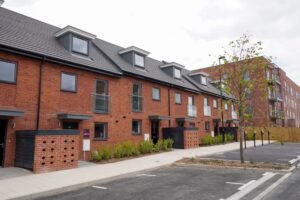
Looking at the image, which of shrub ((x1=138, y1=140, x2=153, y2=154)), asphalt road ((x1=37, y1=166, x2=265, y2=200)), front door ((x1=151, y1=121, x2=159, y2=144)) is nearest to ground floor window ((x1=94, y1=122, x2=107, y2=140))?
shrub ((x1=138, y1=140, x2=153, y2=154))

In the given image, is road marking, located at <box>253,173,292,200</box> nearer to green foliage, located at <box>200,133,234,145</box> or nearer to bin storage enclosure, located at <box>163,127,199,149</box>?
bin storage enclosure, located at <box>163,127,199,149</box>

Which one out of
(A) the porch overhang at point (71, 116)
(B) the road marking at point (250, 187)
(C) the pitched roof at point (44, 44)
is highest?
(C) the pitched roof at point (44, 44)

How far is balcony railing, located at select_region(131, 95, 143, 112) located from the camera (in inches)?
673

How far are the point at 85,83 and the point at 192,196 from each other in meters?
9.82

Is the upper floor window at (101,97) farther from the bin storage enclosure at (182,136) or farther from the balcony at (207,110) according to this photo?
the balcony at (207,110)

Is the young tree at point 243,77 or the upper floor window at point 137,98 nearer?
the young tree at point 243,77

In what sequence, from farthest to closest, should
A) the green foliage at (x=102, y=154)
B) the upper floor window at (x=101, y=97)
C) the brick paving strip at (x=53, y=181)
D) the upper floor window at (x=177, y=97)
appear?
1. the upper floor window at (x=177, y=97)
2. the upper floor window at (x=101, y=97)
3. the green foliage at (x=102, y=154)
4. the brick paving strip at (x=53, y=181)

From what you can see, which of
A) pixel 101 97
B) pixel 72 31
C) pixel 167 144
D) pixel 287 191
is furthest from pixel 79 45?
pixel 287 191

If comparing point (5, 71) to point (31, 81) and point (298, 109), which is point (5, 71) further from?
point (298, 109)

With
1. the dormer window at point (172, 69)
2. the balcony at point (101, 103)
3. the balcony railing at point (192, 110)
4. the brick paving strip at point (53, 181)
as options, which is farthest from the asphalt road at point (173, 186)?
the dormer window at point (172, 69)

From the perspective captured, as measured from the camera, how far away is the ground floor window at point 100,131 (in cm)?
1465

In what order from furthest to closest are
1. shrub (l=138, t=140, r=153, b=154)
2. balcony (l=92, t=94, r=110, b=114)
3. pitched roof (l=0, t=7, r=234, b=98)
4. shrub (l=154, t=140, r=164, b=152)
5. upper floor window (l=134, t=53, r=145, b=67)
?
upper floor window (l=134, t=53, r=145, b=67) < shrub (l=154, t=140, r=164, b=152) < shrub (l=138, t=140, r=153, b=154) < balcony (l=92, t=94, r=110, b=114) < pitched roof (l=0, t=7, r=234, b=98)

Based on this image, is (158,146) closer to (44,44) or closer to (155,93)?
(155,93)

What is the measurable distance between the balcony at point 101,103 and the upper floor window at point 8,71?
4.47 metres
